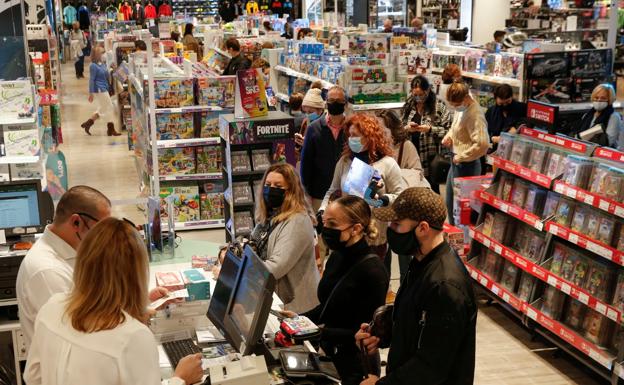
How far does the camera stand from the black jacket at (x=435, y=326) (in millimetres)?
3074

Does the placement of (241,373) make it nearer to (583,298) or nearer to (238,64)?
(583,298)

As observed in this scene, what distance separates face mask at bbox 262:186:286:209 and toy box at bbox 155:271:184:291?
660mm

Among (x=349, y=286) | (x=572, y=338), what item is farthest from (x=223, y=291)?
(x=572, y=338)

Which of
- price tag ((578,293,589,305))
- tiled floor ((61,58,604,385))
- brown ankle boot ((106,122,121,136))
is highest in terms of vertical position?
price tag ((578,293,589,305))

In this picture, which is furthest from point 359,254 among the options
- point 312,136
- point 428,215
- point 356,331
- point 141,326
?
point 312,136

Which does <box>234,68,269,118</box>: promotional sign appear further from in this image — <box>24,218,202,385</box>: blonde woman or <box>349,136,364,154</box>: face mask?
<box>24,218,202,385</box>: blonde woman

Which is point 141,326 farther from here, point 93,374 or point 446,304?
point 446,304

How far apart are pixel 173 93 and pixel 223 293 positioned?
542cm

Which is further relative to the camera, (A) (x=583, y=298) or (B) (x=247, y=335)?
(A) (x=583, y=298)

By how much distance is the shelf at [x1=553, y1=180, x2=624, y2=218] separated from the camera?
503 cm

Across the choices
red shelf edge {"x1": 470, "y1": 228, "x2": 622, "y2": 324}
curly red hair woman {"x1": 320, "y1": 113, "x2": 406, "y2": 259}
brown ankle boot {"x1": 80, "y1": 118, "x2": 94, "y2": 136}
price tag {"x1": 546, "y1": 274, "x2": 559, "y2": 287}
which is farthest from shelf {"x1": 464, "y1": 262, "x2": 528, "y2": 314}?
brown ankle boot {"x1": 80, "y1": 118, "x2": 94, "y2": 136}

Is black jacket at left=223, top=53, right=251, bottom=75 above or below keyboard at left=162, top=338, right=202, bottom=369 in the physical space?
above

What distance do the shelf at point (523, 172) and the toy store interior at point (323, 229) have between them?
0.02m

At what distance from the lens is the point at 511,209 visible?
6160 mm
